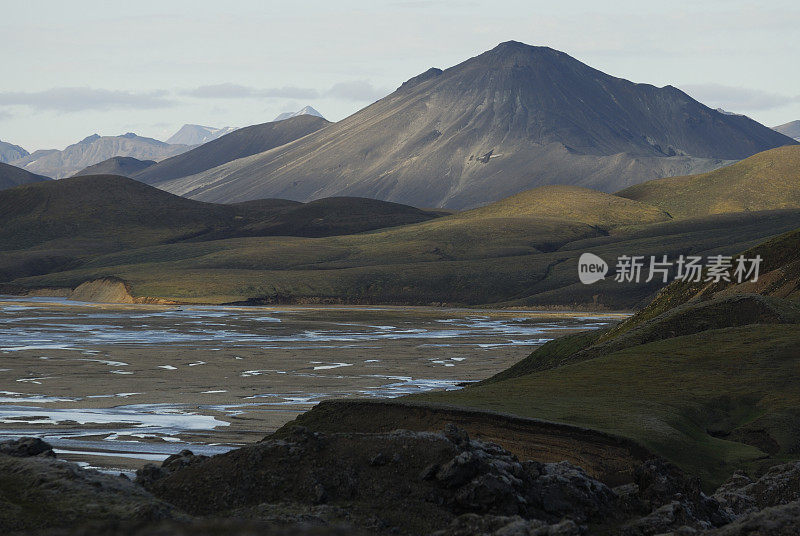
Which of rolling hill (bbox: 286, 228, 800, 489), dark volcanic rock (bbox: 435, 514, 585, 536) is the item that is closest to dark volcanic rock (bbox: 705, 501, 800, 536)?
dark volcanic rock (bbox: 435, 514, 585, 536)

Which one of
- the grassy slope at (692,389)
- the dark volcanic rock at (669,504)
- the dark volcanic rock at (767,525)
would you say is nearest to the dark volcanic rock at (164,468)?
the dark volcanic rock at (669,504)

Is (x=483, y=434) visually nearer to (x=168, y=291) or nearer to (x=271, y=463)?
(x=271, y=463)

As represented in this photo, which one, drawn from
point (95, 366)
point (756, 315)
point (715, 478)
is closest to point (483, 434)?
point (715, 478)

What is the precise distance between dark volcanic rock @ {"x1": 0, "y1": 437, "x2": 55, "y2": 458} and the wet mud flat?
31.2 ft

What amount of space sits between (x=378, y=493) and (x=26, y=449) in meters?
6.60

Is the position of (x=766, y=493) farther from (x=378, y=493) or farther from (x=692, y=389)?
(x=692, y=389)

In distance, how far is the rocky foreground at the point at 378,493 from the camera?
51.0ft

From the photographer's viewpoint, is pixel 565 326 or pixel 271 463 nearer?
pixel 271 463

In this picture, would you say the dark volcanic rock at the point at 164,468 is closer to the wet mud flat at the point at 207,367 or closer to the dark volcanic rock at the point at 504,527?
the dark volcanic rock at the point at 504,527

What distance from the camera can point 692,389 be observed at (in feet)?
120

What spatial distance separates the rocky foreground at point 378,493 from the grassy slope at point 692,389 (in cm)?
735

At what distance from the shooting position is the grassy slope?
96.6 feet

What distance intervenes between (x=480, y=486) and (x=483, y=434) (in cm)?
1011

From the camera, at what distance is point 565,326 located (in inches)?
4181
